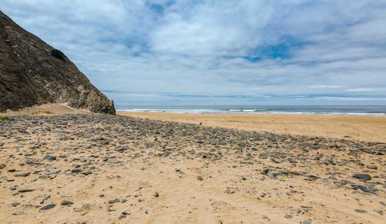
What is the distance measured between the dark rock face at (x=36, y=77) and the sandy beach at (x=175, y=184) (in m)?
15.0

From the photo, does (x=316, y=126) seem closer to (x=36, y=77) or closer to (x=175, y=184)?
(x=175, y=184)

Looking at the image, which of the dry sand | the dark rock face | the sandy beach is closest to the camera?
the sandy beach

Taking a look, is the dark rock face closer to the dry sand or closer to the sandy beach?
the dry sand

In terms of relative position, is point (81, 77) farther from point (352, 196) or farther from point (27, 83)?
point (352, 196)

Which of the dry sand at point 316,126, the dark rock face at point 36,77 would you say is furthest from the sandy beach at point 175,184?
the dark rock face at point 36,77

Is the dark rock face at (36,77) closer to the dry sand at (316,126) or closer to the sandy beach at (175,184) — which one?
the dry sand at (316,126)

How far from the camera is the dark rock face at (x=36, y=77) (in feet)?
71.3

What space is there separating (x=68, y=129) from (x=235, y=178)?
7977mm

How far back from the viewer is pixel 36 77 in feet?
87.1

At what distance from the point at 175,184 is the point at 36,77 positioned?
26848 millimetres

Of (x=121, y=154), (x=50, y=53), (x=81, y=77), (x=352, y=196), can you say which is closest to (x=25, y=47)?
(x=50, y=53)

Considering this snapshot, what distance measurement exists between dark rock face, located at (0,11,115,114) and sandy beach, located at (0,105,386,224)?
1497cm

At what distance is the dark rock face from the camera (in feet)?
71.3

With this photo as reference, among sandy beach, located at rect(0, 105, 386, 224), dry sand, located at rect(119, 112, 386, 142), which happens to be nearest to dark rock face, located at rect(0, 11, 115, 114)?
dry sand, located at rect(119, 112, 386, 142)
